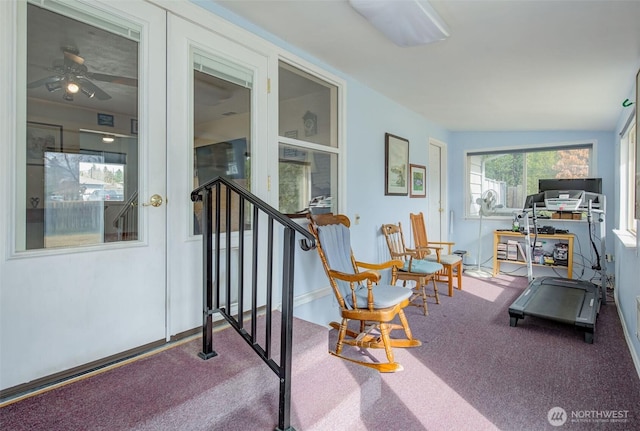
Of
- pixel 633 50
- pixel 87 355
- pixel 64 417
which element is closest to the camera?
pixel 64 417

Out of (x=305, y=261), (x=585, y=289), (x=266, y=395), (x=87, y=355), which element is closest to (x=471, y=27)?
(x=305, y=261)

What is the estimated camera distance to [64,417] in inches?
53.3

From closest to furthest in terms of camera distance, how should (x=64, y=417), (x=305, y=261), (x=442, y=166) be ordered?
(x=64, y=417) < (x=305, y=261) < (x=442, y=166)

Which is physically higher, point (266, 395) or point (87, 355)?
point (87, 355)

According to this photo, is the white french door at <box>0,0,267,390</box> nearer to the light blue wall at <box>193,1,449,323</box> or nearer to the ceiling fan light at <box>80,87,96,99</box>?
the ceiling fan light at <box>80,87,96,99</box>

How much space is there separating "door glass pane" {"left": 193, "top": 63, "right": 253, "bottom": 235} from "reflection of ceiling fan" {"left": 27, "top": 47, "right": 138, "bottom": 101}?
521mm

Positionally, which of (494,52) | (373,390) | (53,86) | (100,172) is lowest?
(373,390)

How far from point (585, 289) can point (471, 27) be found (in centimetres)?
334

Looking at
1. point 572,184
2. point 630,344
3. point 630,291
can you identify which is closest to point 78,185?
point 630,344

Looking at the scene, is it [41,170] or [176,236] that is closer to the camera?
[41,170]

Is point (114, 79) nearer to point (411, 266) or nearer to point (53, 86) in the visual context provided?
point (53, 86)

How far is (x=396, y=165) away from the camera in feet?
14.3

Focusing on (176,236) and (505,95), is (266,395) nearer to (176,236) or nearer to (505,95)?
(176,236)

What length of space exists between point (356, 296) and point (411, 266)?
1.47 m
